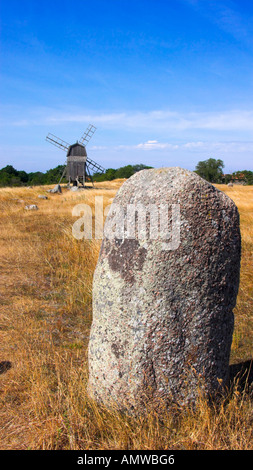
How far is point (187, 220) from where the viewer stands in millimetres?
2479

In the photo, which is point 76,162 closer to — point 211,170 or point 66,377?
point 211,170

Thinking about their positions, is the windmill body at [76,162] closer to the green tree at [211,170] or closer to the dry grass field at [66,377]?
the green tree at [211,170]

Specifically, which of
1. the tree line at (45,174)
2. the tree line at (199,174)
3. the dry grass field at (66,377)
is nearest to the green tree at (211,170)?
the tree line at (199,174)

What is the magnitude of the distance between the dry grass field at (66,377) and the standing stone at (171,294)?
8.0 inches

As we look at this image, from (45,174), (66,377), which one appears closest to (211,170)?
(45,174)

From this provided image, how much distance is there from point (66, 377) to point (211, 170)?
174ft

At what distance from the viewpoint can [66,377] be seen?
Answer: 3.22 meters

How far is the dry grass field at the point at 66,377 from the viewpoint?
242cm

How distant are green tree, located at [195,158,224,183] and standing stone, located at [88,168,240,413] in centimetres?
5173

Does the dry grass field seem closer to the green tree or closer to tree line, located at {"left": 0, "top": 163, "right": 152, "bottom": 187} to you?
the green tree

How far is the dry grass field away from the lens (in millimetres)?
2418

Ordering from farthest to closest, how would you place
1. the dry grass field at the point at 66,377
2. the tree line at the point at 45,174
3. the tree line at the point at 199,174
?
the tree line at the point at 45,174 < the tree line at the point at 199,174 < the dry grass field at the point at 66,377
